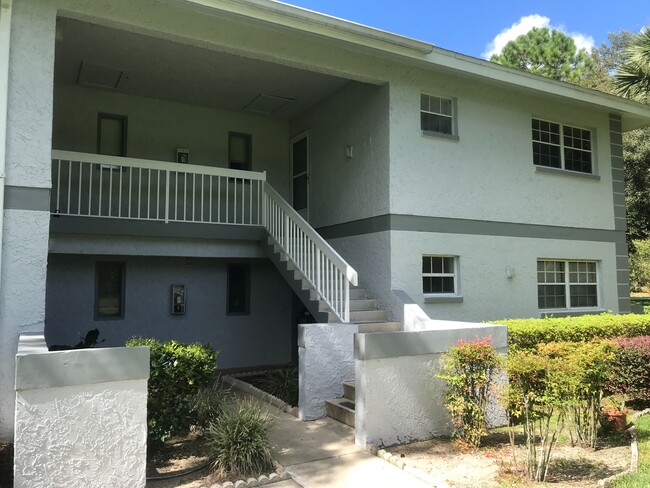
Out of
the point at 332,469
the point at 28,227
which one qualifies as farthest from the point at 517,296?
the point at 28,227

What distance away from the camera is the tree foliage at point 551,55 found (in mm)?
37312

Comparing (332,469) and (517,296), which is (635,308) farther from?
(332,469)

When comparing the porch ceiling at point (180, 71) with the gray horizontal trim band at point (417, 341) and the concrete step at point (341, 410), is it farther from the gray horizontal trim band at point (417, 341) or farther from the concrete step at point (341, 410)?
the concrete step at point (341, 410)

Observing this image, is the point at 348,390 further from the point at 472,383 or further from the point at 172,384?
the point at 172,384

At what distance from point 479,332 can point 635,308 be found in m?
7.79

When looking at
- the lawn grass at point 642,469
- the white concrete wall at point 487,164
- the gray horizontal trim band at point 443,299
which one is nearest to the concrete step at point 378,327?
the gray horizontal trim band at point 443,299

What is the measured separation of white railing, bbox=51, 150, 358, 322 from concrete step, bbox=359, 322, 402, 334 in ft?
1.34

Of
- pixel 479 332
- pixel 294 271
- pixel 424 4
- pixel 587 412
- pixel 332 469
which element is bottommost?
pixel 332 469

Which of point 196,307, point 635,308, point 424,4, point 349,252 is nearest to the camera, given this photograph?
point 349,252

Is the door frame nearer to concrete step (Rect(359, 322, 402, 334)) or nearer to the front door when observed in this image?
the front door

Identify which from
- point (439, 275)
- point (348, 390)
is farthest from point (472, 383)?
point (439, 275)

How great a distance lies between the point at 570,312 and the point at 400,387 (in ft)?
22.0

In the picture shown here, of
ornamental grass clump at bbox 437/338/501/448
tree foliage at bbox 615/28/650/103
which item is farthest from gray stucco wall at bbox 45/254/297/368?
tree foliage at bbox 615/28/650/103

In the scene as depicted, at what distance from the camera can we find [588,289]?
38.7 ft
